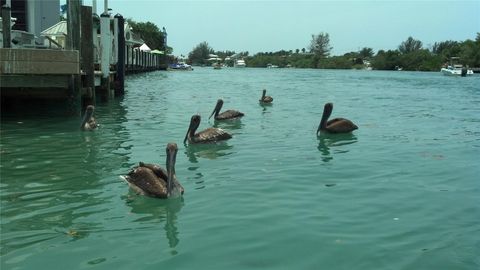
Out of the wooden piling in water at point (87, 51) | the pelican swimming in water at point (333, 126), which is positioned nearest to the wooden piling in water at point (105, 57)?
the wooden piling in water at point (87, 51)

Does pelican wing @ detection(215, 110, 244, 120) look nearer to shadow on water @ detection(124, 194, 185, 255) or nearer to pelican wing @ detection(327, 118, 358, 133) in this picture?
pelican wing @ detection(327, 118, 358, 133)

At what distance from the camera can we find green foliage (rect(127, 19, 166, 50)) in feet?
327

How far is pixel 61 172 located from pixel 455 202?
6.56m

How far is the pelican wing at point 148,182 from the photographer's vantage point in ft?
25.5

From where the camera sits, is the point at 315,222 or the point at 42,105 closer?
the point at 315,222

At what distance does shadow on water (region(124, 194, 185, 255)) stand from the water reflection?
10.2ft

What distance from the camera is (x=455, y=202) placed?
809cm

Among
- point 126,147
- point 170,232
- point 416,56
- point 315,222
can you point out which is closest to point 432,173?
point 315,222

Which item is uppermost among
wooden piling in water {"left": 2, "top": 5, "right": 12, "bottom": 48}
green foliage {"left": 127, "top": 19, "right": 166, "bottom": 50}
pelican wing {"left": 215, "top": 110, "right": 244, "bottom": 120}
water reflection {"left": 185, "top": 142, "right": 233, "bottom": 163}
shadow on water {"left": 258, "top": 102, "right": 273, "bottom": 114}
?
green foliage {"left": 127, "top": 19, "right": 166, "bottom": 50}

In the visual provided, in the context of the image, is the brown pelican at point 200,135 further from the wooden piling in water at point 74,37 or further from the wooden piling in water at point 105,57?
the wooden piling in water at point 105,57

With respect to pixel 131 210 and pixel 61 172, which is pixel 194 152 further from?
pixel 131 210

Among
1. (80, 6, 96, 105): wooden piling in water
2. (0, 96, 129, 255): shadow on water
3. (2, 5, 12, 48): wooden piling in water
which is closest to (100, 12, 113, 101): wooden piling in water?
(80, 6, 96, 105): wooden piling in water

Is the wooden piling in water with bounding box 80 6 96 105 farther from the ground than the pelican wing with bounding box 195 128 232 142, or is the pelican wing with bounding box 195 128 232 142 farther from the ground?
the wooden piling in water with bounding box 80 6 96 105

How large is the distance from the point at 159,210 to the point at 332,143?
7.15 metres
